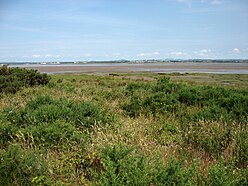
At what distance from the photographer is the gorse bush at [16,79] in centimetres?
1472

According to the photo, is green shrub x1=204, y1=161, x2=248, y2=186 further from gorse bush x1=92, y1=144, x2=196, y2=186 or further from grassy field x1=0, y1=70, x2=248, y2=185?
gorse bush x1=92, y1=144, x2=196, y2=186

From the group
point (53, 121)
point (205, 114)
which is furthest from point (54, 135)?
point (205, 114)

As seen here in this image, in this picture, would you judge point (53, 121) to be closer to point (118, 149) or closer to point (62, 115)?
point (62, 115)

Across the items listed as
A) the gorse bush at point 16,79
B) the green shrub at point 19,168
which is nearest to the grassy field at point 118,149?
the green shrub at point 19,168

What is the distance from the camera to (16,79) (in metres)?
16.0

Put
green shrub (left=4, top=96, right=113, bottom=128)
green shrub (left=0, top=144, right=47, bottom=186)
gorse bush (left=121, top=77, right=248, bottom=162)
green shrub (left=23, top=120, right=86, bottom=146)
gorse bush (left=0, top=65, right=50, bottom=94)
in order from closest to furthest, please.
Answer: green shrub (left=0, top=144, right=47, bottom=186) → gorse bush (left=121, top=77, right=248, bottom=162) → green shrub (left=23, top=120, right=86, bottom=146) → green shrub (left=4, top=96, right=113, bottom=128) → gorse bush (left=0, top=65, right=50, bottom=94)

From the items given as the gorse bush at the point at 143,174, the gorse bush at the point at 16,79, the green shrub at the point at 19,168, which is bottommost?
the green shrub at the point at 19,168

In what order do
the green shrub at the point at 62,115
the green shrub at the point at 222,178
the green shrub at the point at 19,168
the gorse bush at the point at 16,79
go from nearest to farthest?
the green shrub at the point at 222,178 → the green shrub at the point at 19,168 → the green shrub at the point at 62,115 → the gorse bush at the point at 16,79

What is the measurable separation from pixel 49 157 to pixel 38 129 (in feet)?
4.16

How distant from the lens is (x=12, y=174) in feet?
12.6

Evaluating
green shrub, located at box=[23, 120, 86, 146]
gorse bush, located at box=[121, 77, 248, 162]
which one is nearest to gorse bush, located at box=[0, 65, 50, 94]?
gorse bush, located at box=[121, 77, 248, 162]

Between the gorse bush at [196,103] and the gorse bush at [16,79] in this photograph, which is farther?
the gorse bush at [16,79]

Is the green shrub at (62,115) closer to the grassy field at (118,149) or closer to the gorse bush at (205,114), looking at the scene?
the grassy field at (118,149)

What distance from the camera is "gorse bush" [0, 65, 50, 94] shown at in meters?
14.7
